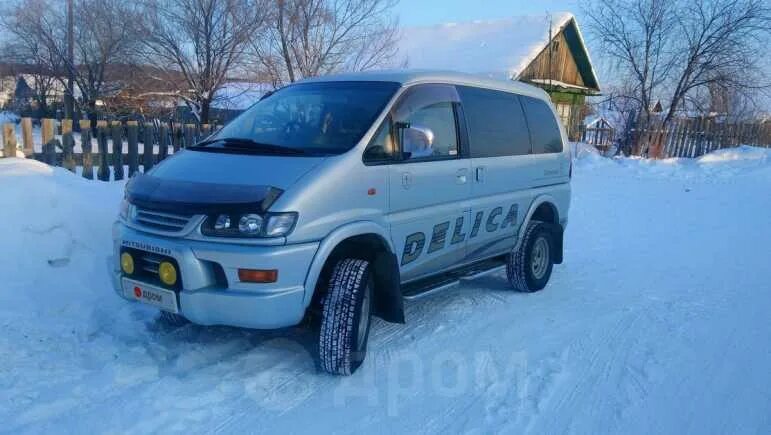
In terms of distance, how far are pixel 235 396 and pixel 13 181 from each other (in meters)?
3.65

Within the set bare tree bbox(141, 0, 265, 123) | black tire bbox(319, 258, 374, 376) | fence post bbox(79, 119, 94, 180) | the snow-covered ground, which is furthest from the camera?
bare tree bbox(141, 0, 265, 123)

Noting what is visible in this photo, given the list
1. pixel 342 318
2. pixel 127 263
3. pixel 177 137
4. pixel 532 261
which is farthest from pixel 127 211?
pixel 177 137

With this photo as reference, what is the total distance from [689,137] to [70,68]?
22.0 m

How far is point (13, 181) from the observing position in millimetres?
5797

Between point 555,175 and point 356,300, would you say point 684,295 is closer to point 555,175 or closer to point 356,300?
point 555,175

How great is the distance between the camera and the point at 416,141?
4504mm

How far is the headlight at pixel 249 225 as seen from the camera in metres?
3.55

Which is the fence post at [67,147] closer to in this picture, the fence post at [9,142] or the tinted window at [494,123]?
the fence post at [9,142]

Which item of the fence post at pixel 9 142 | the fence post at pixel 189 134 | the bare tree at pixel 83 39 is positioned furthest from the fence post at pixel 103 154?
the bare tree at pixel 83 39

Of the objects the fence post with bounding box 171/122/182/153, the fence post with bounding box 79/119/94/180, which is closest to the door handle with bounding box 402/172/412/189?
the fence post with bounding box 79/119/94/180

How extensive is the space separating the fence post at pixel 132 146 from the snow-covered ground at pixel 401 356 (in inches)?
94.1

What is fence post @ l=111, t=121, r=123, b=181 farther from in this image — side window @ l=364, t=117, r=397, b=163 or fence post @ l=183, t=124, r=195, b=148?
side window @ l=364, t=117, r=397, b=163

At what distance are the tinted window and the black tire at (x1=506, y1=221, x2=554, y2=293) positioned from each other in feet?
2.74

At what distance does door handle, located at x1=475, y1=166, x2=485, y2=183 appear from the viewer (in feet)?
16.9
